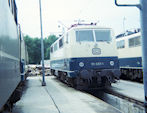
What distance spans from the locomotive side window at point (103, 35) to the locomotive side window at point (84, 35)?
0.34 m

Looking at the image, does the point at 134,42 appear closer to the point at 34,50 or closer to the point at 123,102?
the point at 123,102

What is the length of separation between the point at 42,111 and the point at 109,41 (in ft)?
20.8

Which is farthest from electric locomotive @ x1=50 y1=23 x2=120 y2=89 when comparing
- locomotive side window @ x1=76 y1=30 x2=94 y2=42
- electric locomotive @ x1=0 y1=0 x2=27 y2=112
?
electric locomotive @ x1=0 y1=0 x2=27 y2=112

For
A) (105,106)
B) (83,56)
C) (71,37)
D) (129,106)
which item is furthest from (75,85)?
(105,106)

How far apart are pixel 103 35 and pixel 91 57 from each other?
4.93 ft

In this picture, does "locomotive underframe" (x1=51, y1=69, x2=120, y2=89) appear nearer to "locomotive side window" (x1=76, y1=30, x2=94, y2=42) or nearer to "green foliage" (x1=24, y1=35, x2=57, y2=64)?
"locomotive side window" (x1=76, y1=30, x2=94, y2=42)

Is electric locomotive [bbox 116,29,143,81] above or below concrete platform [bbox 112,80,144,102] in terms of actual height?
above

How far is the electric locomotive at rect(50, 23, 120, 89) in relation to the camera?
1095cm

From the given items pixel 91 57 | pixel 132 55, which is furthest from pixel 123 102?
pixel 132 55

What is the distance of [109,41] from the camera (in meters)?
11.7

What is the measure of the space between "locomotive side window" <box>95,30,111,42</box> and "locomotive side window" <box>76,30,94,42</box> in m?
0.34

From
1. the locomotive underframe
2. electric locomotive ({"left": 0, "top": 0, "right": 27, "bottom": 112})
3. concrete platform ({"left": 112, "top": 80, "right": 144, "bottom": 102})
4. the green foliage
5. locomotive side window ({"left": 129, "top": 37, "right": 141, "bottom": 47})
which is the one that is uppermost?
the green foliage

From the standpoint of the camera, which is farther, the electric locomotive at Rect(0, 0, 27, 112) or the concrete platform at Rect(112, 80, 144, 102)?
the concrete platform at Rect(112, 80, 144, 102)

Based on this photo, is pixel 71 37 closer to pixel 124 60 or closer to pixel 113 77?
pixel 113 77
